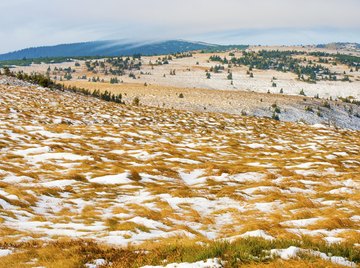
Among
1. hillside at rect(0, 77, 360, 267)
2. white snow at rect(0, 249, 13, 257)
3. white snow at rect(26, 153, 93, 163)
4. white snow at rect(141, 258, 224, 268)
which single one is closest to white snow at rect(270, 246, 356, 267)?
hillside at rect(0, 77, 360, 267)

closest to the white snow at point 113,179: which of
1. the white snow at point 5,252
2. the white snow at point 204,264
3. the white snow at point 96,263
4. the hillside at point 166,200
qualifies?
the hillside at point 166,200

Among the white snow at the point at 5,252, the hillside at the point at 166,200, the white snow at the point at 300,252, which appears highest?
the white snow at the point at 300,252

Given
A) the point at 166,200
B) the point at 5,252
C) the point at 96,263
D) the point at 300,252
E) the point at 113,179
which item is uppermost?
the point at 300,252

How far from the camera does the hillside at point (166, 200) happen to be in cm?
615

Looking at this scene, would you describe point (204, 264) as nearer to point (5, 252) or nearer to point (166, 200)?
point (5, 252)

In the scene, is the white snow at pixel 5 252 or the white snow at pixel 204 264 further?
the white snow at pixel 5 252

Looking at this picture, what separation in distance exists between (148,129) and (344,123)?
43.3 metres

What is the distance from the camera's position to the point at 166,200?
424 inches

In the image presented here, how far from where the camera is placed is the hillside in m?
6.15

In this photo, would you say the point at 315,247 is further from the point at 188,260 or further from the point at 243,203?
the point at 243,203

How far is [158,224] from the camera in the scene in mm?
8805

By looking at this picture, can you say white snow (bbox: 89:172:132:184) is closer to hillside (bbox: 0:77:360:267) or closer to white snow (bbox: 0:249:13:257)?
hillside (bbox: 0:77:360:267)

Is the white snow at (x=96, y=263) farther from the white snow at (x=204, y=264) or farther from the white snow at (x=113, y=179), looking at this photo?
the white snow at (x=113, y=179)

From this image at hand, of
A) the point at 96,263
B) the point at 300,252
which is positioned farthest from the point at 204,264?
the point at 96,263
